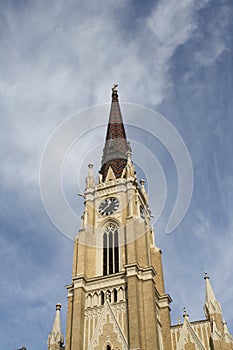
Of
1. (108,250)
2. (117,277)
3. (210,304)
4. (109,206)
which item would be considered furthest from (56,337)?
(109,206)

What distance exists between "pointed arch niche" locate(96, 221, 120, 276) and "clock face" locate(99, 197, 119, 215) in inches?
54.3

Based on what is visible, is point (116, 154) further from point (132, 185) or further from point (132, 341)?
point (132, 341)

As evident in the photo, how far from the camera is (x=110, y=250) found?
38.1 metres

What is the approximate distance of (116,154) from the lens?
50.3 metres

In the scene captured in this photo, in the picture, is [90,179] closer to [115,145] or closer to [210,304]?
[115,145]

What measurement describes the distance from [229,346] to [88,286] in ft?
36.8

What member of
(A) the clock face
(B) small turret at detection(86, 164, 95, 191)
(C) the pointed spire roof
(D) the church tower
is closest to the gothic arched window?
(D) the church tower

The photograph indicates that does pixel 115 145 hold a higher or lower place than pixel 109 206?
higher

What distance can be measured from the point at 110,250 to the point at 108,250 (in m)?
0.18

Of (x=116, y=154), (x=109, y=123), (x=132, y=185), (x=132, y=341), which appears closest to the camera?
(x=132, y=341)

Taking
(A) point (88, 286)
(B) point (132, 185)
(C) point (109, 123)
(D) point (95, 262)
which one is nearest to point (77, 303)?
(A) point (88, 286)

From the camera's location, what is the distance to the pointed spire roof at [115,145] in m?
48.2

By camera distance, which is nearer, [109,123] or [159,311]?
[159,311]

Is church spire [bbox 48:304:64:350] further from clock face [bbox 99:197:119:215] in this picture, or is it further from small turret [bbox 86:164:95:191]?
small turret [bbox 86:164:95:191]
